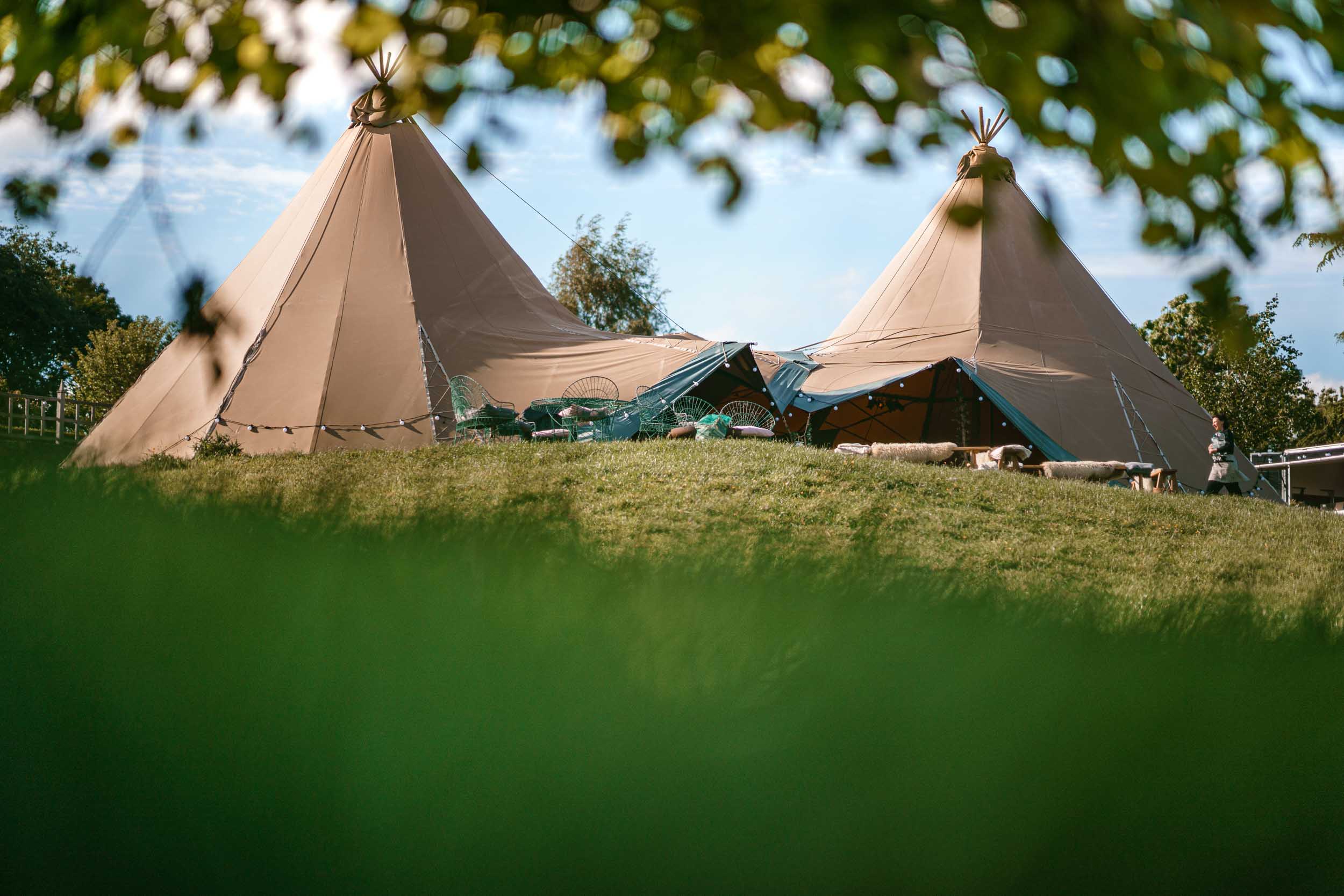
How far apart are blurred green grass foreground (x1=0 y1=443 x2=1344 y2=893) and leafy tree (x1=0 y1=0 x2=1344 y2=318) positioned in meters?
1.35

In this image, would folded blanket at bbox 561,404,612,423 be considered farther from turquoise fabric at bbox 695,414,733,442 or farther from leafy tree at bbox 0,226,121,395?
leafy tree at bbox 0,226,121,395

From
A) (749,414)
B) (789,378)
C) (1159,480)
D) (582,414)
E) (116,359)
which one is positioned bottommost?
(1159,480)

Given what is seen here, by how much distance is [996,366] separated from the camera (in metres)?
12.7

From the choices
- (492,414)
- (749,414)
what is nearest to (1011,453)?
(749,414)

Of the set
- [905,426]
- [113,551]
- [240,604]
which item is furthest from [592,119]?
[905,426]

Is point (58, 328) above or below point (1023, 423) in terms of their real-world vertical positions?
above

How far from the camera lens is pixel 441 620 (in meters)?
2.83

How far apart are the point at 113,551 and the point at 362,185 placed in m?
10.1

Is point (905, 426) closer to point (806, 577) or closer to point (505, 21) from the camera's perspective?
point (806, 577)

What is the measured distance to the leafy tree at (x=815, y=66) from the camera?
1974mm

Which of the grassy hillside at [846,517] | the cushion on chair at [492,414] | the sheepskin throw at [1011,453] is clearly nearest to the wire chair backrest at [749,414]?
the sheepskin throw at [1011,453]

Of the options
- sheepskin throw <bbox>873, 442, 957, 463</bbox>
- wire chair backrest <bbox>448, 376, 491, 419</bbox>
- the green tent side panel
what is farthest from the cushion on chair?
the green tent side panel

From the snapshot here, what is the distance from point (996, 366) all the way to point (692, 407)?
4.22m

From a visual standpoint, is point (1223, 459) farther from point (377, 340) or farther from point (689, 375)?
point (377, 340)
